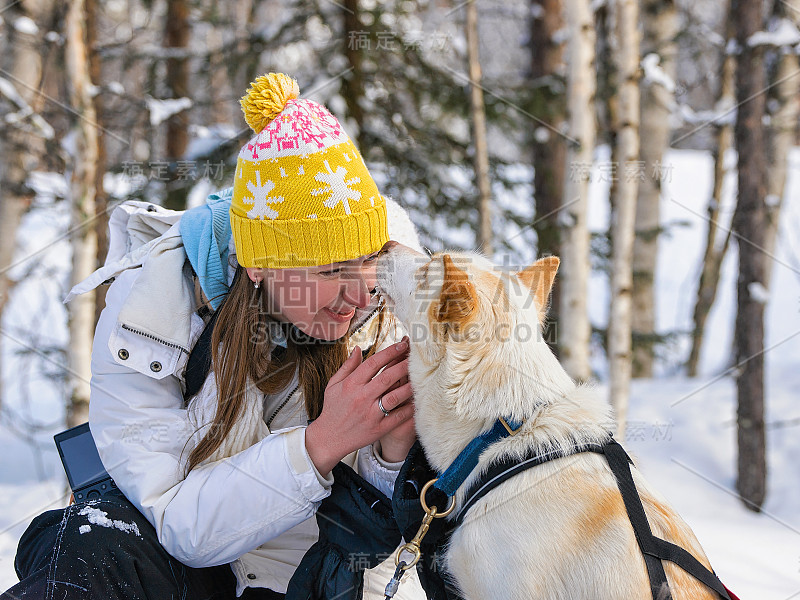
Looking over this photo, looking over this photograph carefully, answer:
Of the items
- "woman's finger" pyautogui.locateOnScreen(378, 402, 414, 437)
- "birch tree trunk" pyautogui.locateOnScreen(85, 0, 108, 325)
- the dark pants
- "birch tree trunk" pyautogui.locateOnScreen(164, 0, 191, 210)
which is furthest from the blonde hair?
"birch tree trunk" pyautogui.locateOnScreen(164, 0, 191, 210)

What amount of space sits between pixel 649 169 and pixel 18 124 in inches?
247

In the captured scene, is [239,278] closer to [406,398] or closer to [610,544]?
[406,398]

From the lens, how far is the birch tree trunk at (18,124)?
491 centimetres

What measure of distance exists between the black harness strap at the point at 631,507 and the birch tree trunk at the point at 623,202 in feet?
9.59

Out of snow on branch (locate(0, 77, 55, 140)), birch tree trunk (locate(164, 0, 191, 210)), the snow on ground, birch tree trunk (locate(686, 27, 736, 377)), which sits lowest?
the snow on ground

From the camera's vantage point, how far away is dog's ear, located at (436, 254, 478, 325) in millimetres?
1769

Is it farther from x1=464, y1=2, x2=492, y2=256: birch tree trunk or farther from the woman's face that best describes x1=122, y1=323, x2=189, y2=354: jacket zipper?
x1=464, y1=2, x2=492, y2=256: birch tree trunk

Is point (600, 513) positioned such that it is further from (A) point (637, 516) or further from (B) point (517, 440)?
(B) point (517, 440)

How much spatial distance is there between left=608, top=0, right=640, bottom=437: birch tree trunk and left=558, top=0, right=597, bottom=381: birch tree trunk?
20cm

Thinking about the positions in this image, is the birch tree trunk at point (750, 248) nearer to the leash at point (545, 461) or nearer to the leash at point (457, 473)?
the leash at point (545, 461)

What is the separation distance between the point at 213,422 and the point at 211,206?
768mm

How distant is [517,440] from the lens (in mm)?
1850

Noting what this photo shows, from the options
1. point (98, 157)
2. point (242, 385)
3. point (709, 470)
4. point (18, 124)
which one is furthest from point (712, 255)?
point (242, 385)

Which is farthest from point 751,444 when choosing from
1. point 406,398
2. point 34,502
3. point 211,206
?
point 34,502
